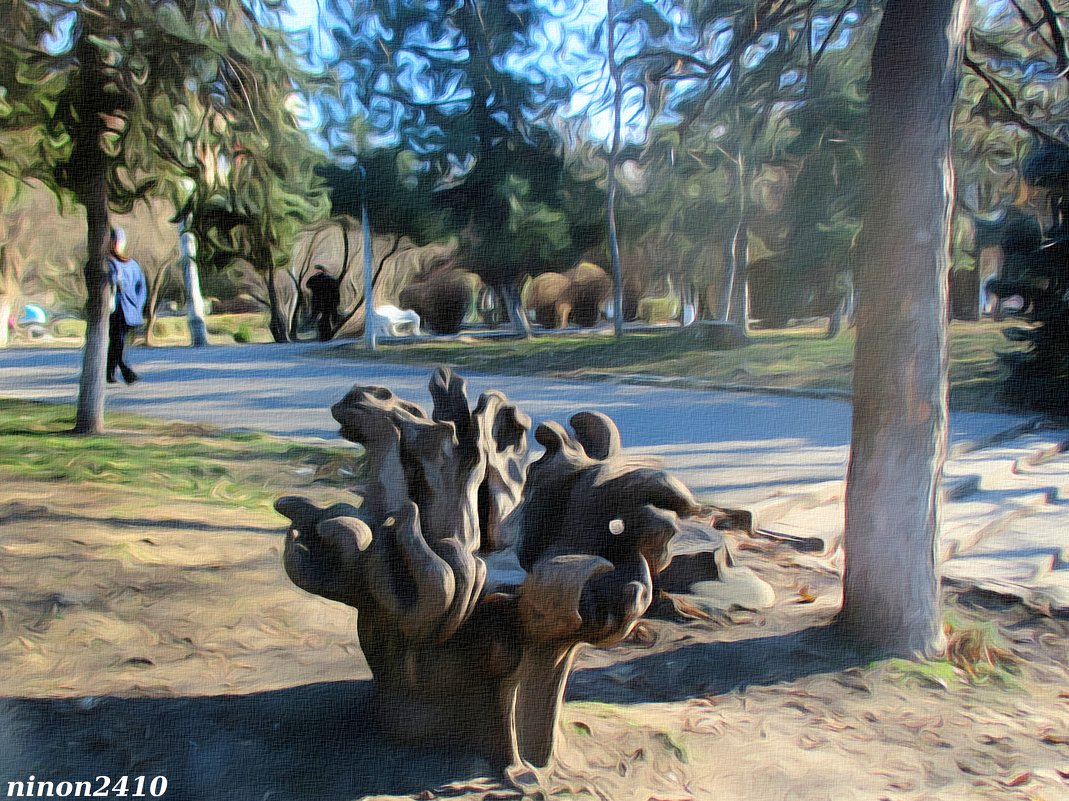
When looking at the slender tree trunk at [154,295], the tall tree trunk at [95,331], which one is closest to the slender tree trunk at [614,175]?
the slender tree trunk at [154,295]

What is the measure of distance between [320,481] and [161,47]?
5.14ft

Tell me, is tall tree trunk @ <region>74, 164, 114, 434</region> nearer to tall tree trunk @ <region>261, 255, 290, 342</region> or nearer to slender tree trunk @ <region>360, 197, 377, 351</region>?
tall tree trunk @ <region>261, 255, 290, 342</region>

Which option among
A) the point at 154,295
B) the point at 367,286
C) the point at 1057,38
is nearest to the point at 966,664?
the point at 1057,38

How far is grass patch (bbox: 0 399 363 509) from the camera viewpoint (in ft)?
8.44

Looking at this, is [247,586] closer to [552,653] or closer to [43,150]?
[552,653]

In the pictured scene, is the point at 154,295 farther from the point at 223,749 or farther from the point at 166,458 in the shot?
the point at 223,749

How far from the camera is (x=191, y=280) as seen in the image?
2260mm

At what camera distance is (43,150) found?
2.65 meters

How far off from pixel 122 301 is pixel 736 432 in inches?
78.0

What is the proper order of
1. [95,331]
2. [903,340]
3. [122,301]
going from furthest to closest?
[95,331] → [122,301] → [903,340]

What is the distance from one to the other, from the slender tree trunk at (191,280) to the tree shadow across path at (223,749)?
1.10 metres

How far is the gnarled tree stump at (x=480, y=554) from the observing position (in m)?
0.97

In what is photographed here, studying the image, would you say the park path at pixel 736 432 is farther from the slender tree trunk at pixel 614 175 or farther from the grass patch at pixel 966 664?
the slender tree trunk at pixel 614 175

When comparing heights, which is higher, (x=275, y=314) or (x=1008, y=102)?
(x=1008, y=102)
